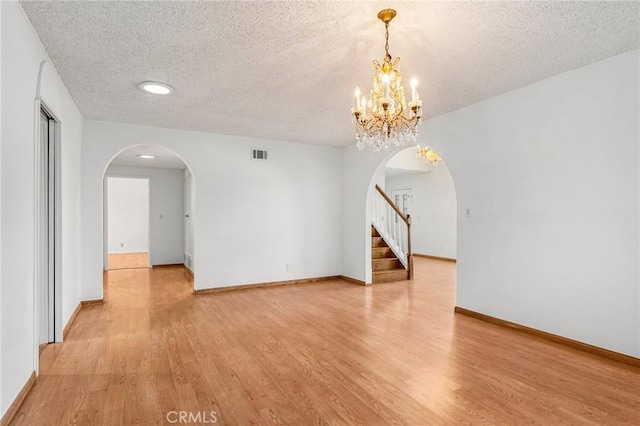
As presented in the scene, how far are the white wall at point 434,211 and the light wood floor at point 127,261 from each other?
748 centimetres

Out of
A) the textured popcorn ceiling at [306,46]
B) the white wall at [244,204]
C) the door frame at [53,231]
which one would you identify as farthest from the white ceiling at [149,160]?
the door frame at [53,231]

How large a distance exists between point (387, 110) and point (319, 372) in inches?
82.6

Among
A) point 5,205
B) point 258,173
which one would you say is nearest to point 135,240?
point 258,173

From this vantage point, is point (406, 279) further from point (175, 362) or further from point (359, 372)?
point (175, 362)

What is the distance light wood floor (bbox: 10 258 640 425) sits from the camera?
2.08m

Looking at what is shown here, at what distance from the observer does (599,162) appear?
2.96 meters

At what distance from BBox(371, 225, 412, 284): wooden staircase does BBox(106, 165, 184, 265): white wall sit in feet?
16.1

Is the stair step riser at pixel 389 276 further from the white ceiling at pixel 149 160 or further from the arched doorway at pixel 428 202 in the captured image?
the white ceiling at pixel 149 160

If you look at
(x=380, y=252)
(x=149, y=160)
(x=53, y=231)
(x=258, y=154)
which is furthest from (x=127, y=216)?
(x=380, y=252)

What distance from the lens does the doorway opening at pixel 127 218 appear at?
10.3 m

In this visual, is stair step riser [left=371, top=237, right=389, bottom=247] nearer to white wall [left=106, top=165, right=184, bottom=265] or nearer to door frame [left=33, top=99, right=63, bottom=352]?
white wall [left=106, top=165, right=184, bottom=265]

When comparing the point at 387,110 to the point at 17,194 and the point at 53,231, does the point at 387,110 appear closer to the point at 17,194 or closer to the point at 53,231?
the point at 17,194

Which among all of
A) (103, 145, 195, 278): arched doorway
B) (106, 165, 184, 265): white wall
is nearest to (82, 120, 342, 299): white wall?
(103, 145, 195, 278): arched doorway

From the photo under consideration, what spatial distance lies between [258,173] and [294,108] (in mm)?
1831
